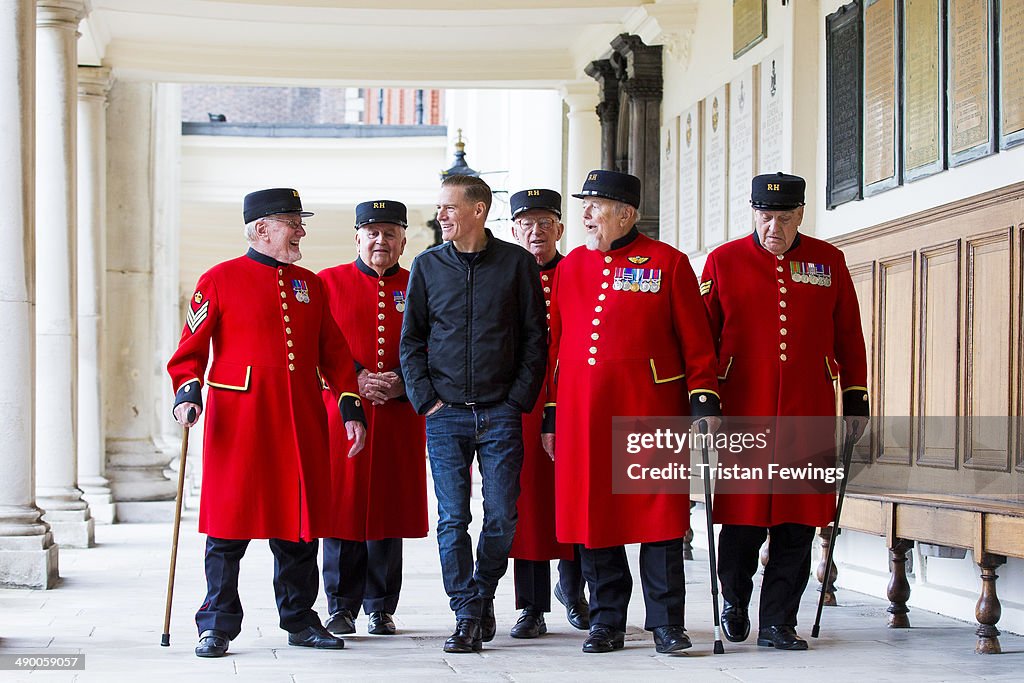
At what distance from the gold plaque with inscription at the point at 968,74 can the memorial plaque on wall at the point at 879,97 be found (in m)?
0.69

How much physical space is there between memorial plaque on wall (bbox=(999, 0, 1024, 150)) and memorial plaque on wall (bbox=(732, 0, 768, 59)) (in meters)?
3.09

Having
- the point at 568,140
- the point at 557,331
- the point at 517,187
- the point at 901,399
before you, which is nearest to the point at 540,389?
the point at 557,331

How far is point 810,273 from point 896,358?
7.08ft

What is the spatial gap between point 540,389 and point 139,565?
4.50 m

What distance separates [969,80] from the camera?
723 cm

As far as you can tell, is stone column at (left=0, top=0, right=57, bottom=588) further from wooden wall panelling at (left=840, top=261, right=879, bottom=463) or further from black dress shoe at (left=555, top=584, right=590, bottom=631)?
wooden wall panelling at (left=840, top=261, right=879, bottom=463)

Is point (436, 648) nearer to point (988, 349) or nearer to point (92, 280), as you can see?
point (988, 349)

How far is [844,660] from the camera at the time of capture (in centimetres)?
595

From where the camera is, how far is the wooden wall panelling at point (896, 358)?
7.97 metres

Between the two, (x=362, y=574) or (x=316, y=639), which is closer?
(x=316, y=639)

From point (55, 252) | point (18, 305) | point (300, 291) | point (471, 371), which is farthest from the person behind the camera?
point (55, 252)

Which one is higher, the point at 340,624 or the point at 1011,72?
the point at 1011,72

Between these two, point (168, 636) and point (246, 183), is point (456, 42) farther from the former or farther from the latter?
point (246, 183)

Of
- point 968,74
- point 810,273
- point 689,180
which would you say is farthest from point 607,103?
point 810,273
